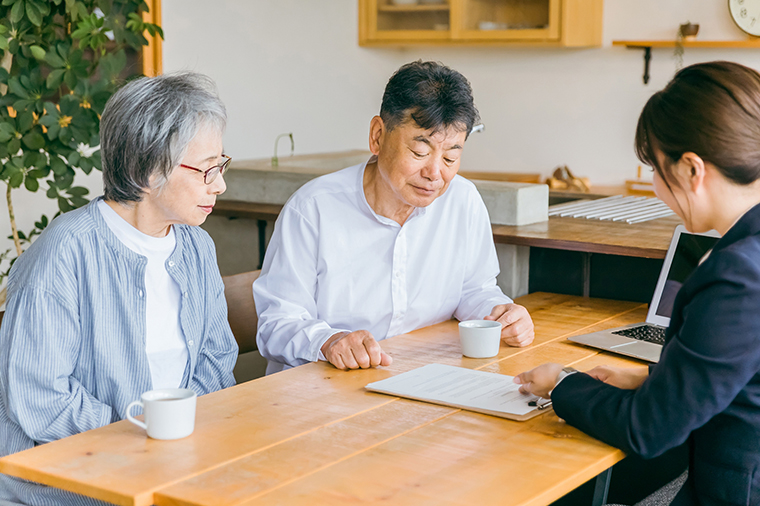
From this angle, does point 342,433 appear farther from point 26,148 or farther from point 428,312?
point 26,148

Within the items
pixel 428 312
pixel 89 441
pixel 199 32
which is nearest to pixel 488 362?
pixel 428 312

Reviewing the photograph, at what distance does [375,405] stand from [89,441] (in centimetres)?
46

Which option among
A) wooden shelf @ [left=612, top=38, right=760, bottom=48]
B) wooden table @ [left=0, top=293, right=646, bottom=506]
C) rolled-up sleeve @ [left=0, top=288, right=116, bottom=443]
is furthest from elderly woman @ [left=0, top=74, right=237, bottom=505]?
wooden shelf @ [left=612, top=38, right=760, bottom=48]

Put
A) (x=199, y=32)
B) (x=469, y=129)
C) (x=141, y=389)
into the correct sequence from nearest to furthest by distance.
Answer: (x=141, y=389)
(x=469, y=129)
(x=199, y=32)

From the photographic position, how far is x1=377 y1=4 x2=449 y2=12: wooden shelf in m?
4.87

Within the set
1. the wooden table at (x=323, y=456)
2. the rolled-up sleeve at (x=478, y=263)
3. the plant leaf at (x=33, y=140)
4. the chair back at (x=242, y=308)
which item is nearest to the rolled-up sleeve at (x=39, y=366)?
the wooden table at (x=323, y=456)

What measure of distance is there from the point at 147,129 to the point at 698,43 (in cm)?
384

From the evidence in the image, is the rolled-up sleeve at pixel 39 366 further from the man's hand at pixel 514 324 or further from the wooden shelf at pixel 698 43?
the wooden shelf at pixel 698 43

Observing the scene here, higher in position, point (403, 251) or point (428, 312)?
point (403, 251)

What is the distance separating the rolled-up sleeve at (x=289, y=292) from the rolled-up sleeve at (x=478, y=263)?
41 centimetres

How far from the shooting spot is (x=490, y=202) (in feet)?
8.58

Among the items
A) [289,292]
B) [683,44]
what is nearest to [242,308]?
[289,292]

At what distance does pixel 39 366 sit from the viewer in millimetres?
1445

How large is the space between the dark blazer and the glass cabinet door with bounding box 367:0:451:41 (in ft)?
12.8
